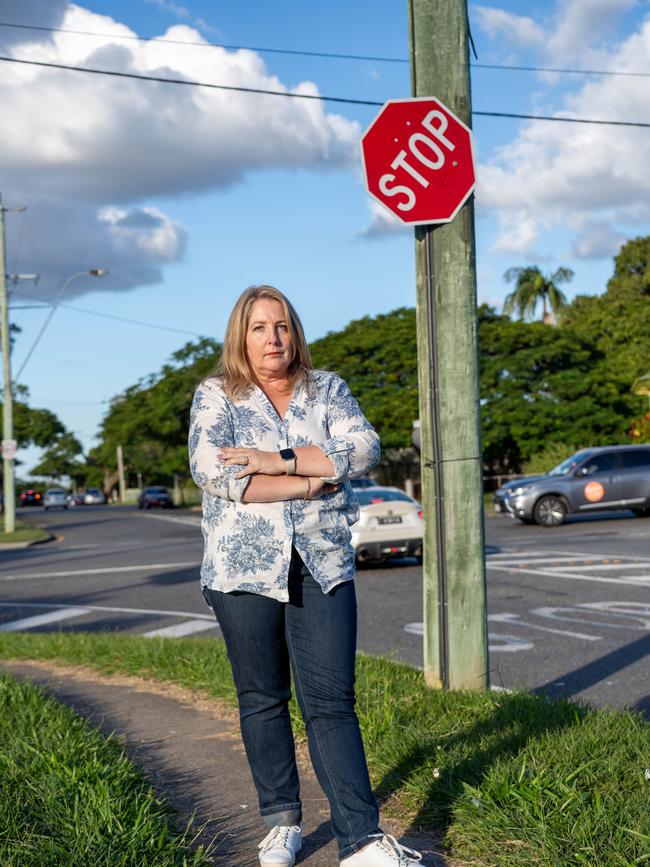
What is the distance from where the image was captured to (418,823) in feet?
13.1

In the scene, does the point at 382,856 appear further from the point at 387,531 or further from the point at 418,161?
the point at 387,531

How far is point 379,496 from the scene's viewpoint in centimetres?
1722

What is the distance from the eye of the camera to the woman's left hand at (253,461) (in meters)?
3.50

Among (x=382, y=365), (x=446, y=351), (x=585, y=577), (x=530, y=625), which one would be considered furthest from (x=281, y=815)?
(x=382, y=365)

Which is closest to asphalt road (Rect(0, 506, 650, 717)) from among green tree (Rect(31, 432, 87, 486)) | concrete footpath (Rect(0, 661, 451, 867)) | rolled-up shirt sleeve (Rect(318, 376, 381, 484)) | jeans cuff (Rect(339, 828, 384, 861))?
concrete footpath (Rect(0, 661, 451, 867))

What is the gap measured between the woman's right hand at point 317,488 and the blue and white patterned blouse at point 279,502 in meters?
0.03

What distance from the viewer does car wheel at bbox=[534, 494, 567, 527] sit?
23531 millimetres

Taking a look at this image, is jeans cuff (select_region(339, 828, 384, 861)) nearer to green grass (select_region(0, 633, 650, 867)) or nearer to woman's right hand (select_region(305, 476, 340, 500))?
green grass (select_region(0, 633, 650, 867))

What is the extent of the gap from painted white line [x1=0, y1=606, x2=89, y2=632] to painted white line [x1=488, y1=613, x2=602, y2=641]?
4.85 metres

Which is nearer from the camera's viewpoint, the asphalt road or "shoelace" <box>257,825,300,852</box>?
"shoelace" <box>257,825,300,852</box>

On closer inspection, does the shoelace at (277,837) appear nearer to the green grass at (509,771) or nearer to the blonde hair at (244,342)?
the green grass at (509,771)

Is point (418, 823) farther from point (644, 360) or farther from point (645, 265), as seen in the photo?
point (645, 265)

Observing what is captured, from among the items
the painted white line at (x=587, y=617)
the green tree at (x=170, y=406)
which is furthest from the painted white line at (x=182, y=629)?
the green tree at (x=170, y=406)

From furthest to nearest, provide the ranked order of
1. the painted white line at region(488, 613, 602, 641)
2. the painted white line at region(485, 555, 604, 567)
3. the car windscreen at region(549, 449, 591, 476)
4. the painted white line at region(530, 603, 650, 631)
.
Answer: the car windscreen at region(549, 449, 591, 476)
the painted white line at region(485, 555, 604, 567)
the painted white line at region(530, 603, 650, 631)
the painted white line at region(488, 613, 602, 641)
